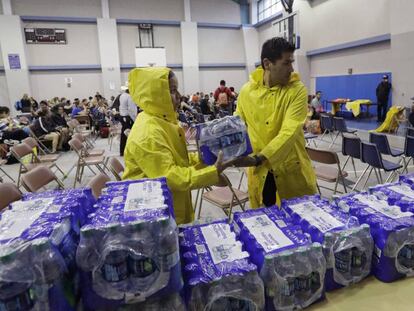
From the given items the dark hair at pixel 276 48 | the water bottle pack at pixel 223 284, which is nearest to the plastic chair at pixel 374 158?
the dark hair at pixel 276 48

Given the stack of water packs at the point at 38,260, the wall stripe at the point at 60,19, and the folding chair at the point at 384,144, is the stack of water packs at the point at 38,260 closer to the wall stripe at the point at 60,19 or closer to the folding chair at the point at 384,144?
the folding chair at the point at 384,144

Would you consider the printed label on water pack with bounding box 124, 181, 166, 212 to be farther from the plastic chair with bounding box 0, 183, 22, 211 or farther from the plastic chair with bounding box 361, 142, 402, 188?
the plastic chair with bounding box 361, 142, 402, 188

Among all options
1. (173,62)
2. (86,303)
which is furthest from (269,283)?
(173,62)

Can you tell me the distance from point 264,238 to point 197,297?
30 cm

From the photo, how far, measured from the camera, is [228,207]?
115 inches

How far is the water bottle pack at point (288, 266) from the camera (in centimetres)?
95

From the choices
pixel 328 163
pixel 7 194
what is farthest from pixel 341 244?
pixel 328 163

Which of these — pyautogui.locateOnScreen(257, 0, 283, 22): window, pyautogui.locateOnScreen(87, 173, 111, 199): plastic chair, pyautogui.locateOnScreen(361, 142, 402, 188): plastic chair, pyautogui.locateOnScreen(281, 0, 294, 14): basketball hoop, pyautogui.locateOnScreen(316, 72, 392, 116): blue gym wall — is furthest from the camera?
pyautogui.locateOnScreen(257, 0, 283, 22): window

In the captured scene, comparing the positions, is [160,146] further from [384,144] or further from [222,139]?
[384,144]

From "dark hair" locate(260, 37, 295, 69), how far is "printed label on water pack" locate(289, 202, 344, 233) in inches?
35.2

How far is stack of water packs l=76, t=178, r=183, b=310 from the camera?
81 cm

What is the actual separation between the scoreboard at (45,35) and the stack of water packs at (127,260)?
17.0 meters

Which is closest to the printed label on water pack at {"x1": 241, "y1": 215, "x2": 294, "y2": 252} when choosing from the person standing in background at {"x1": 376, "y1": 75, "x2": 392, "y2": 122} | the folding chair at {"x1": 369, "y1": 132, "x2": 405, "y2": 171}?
the folding chair at {"x1": 369, "y1": 132, "x2": 405, "y2": 171}

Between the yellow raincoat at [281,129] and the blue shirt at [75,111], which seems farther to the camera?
the blue shirt at [75,111]
